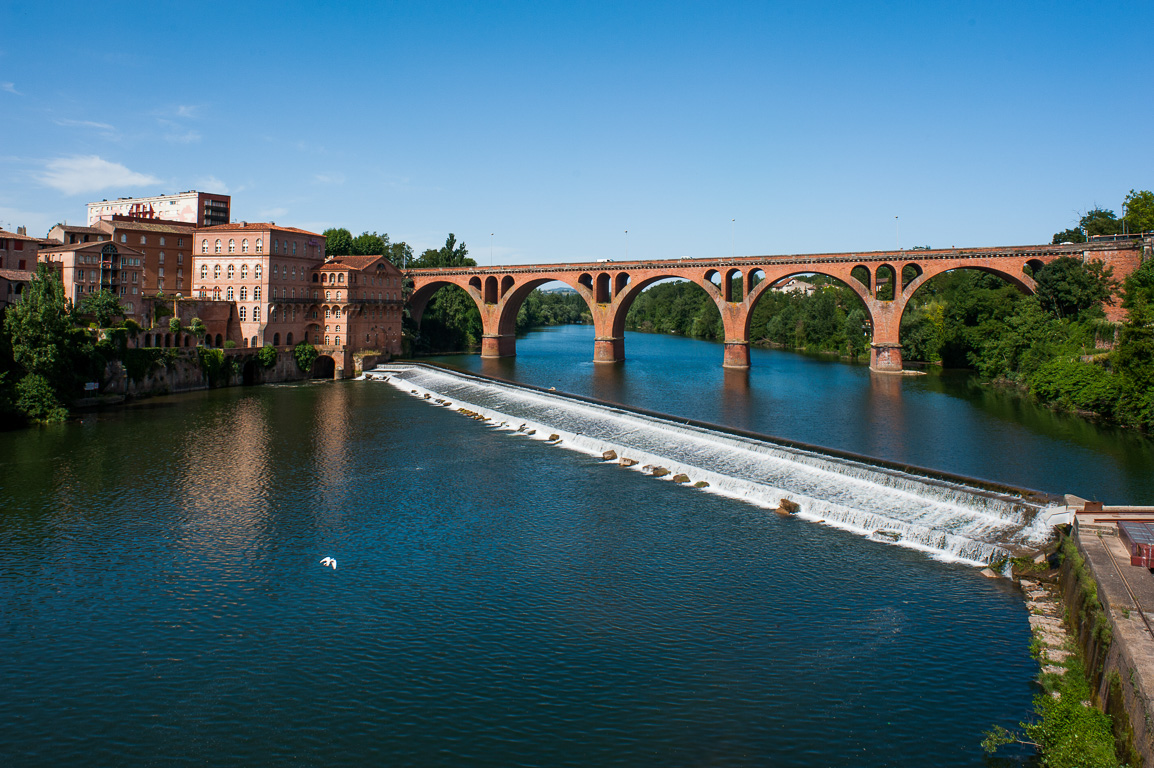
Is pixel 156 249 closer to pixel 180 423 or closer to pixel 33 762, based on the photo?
pixel 180 423

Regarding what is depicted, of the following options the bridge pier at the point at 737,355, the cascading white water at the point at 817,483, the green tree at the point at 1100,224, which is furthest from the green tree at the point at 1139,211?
the cascading white water at the point at 817,483

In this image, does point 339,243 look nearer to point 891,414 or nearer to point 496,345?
point 496,345

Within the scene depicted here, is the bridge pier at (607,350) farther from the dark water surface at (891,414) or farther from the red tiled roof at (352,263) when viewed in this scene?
the red tiled roof at (352,263)

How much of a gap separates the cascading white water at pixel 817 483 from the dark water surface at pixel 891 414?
511cm

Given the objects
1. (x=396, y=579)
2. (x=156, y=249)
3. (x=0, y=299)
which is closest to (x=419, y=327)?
(x=156, y=249)

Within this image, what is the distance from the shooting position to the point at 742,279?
284ft

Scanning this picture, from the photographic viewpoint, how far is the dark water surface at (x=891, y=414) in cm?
3359

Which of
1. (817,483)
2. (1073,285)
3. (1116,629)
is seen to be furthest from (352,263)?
(1116,629)

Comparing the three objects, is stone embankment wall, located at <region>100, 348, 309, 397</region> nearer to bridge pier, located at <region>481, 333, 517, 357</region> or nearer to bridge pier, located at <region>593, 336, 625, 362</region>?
bridge pier, located at <region>481, 333, 517, 357</region>

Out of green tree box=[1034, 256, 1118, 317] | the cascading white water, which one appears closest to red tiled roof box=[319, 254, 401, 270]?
the cascading white water

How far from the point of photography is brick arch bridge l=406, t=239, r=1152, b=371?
67938 mm

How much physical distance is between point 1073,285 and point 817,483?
1756 inches

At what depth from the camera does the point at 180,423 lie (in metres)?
48.0

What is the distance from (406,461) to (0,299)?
38595 millimetres
